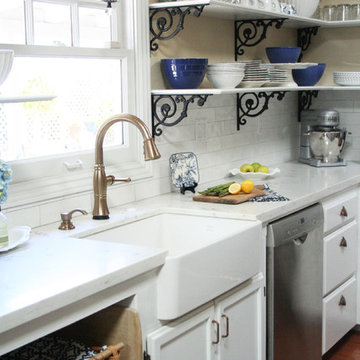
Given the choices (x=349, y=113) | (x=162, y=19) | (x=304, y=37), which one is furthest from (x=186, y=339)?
(x=304, y=37)

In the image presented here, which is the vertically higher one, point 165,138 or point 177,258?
point 165,138

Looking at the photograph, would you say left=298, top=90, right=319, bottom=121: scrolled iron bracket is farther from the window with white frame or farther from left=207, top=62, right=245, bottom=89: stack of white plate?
the window with white frame

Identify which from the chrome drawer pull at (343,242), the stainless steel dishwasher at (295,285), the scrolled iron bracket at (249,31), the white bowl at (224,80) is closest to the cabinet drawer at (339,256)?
the chrome drawer pull at (343,242)

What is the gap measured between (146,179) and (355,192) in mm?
1346

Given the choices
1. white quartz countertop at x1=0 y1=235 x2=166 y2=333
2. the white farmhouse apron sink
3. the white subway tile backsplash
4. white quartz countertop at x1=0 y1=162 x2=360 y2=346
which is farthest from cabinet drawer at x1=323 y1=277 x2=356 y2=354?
white quartz countertop at x1=0 y1=235 x2=166 y2=333

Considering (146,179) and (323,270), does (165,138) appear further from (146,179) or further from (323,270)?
(323,270)

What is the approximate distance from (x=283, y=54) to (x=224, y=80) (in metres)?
0.80

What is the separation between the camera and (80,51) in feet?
9.18

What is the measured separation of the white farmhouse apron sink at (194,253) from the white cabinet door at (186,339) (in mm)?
66

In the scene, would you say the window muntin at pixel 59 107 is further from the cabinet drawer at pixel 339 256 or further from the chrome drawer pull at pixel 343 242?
the chrome drawer pull at pixel 343 242

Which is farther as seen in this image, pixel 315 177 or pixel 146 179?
pixel 315 177

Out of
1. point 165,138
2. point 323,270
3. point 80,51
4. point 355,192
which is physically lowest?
point 323,270

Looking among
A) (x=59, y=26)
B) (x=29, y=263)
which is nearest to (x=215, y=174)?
(x=59, y=26)

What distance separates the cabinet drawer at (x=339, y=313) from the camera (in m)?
3.59
